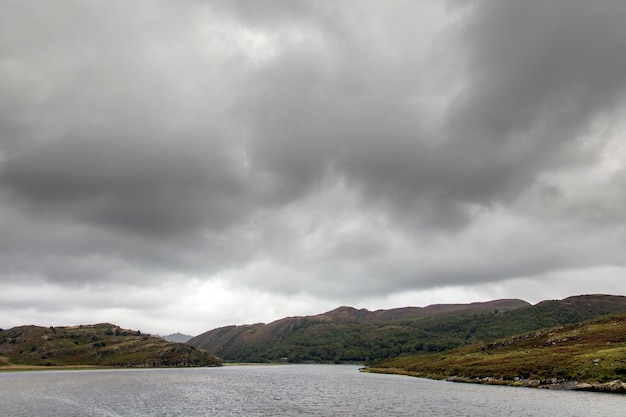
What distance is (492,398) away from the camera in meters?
98.1

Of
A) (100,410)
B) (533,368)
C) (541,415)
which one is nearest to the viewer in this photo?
(541,415)

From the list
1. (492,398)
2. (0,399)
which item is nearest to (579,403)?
(492,398)

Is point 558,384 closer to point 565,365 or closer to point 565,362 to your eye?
point 565,365

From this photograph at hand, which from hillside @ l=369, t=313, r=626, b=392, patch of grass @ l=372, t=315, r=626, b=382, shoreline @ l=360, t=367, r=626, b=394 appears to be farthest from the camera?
patch of grass @ l=372, t=315, r=626, b=382

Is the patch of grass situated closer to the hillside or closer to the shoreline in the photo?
the hillside

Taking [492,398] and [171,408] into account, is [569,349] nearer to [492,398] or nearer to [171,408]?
[492,398]

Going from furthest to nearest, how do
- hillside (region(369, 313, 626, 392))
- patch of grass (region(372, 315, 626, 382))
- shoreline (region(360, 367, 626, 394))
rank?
patch of grass (region(372, 315, 626, 382))
hillside (region(369, 313, 626, 392))
shoreline (region(360, 367, 626, 394))

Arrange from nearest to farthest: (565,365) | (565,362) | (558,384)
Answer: (558,384)
(565,365)
(565,362)

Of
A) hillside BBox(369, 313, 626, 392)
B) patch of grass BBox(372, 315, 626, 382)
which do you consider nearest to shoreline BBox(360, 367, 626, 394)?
hillside BBox(369, 313, 626, 392)

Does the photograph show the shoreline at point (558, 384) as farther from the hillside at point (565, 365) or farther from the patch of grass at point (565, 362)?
the patch of grass at point (565, 362)

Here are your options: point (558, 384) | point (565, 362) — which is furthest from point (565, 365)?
point (558, 384)

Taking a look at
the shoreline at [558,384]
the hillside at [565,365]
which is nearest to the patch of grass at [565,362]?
the hillside at [565,365]

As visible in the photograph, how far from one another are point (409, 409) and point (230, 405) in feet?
135

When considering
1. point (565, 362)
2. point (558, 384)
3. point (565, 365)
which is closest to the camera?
point (558, 384)
